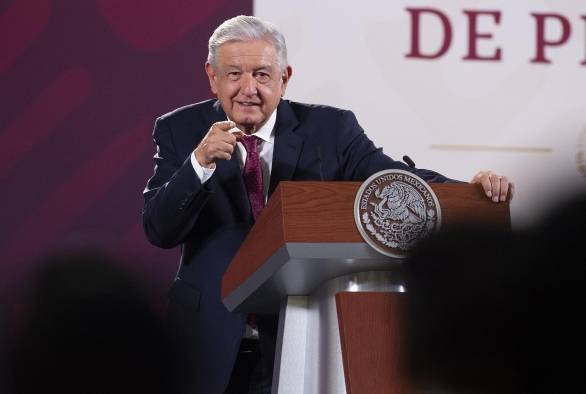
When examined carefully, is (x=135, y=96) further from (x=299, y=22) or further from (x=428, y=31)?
(x=428, y=31)

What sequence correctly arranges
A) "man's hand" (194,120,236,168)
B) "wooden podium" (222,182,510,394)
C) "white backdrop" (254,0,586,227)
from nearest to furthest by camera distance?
"wooden podium" (222,182,510,394), "man's hand" (194,120,236,168), "white backdrop" (254,0,586,227)

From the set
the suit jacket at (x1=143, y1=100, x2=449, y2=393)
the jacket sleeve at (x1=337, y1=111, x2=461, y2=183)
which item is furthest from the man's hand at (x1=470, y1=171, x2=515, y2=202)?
the jacket sleeve at (x1=337, y1=111, x2=461, y2=183)

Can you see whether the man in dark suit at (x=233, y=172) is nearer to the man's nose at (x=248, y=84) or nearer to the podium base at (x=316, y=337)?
the man's nose at (x=248, y=84)

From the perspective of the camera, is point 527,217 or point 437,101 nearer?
point 527,217

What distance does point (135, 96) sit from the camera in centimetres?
272

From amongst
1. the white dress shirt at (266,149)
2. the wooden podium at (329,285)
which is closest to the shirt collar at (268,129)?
the white dress shirt at (266,149)

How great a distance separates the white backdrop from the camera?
9.17 ft

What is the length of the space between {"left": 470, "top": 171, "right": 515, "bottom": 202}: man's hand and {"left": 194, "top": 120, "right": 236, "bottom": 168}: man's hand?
417mm

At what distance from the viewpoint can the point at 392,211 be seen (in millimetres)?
1113

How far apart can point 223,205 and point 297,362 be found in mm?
721

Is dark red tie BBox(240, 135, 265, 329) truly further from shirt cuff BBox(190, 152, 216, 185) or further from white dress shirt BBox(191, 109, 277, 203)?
shirt cuff BBox(190, 152, 216, 185)

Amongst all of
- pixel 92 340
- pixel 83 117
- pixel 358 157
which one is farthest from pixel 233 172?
pixel 92 340

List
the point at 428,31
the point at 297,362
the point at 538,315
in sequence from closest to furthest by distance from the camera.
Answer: the point at 538,315
the point at 297,362
the point at 428,31

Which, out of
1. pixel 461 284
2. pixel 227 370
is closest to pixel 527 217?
pixel 461 284
